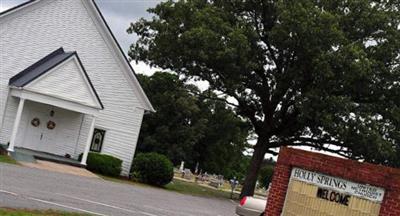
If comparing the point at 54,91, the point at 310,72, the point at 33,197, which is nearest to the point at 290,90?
the point at 310,72

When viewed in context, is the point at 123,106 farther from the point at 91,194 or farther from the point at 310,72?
the point at 91,194

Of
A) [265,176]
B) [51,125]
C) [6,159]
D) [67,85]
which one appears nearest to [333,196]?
[6,159]

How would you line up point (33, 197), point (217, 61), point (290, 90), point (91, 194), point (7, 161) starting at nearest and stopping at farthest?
point (33, 197) < point (91, 194) < point (7, 161) < point (217, 61) < point (290, 90)

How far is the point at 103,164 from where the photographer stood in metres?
32.7

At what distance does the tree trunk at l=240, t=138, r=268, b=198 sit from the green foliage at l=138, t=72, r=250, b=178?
496 centimetres

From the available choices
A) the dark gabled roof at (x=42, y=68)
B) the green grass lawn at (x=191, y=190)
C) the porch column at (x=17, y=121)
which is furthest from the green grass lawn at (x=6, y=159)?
the green grass lawn at (x=191, y=190)

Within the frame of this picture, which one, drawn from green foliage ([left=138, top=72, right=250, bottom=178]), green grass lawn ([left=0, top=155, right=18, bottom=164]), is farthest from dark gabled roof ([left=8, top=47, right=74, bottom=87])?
green foliage ([left=138, top=72, right=250, bottom=178])

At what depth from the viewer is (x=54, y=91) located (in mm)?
31078

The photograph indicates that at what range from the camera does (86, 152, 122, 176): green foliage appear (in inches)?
1286

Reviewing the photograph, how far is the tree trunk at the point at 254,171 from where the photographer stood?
3762cm

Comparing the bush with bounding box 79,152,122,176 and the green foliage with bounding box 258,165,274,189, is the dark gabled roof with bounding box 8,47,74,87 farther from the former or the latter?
the green foliage with bounding box 258,165,274,189

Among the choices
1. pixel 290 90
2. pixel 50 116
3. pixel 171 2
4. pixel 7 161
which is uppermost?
pixel 171 2

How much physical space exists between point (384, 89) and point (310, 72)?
400cm

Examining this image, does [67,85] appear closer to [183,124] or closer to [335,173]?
[335,173]
